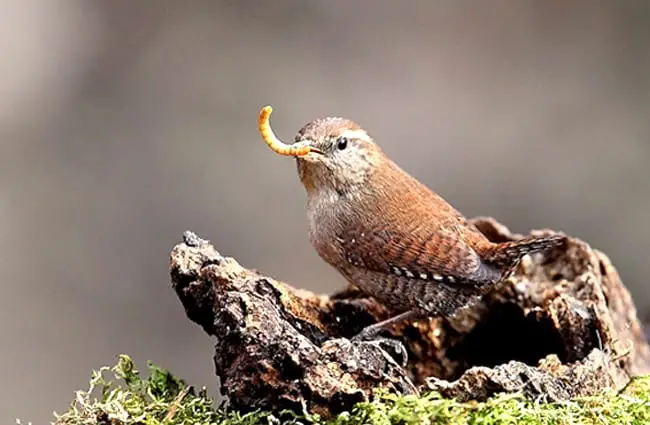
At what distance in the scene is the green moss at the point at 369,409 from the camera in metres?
1.42

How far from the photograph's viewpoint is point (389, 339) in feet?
6.42

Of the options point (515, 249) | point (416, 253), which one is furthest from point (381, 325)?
Result: point (515, 249)

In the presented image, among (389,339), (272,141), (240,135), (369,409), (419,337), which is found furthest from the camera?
(240,135)

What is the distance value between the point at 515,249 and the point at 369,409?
77 cm

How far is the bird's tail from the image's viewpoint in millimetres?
2014

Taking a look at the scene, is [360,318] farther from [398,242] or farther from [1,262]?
[1,262]

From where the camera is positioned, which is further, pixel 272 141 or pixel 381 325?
pixel 381 325

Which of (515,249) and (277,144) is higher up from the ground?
(277,144)

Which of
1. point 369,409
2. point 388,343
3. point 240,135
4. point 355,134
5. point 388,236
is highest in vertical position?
point 240,135

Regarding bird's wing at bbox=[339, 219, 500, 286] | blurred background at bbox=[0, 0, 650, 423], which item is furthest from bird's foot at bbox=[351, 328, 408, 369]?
blurred background at bbox=[0, 0, 650, 423]

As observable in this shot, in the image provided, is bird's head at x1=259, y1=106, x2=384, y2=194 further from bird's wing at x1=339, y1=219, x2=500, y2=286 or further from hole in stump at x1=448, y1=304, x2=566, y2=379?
hole in stump at x1=448, y1=304, x2=566, y2=379

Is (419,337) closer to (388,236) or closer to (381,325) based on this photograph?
(381,325)

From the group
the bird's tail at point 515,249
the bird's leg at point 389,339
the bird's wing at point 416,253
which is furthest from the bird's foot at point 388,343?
the bird's tail at point 515,249

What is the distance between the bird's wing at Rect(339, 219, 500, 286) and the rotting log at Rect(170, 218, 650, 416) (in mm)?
199
